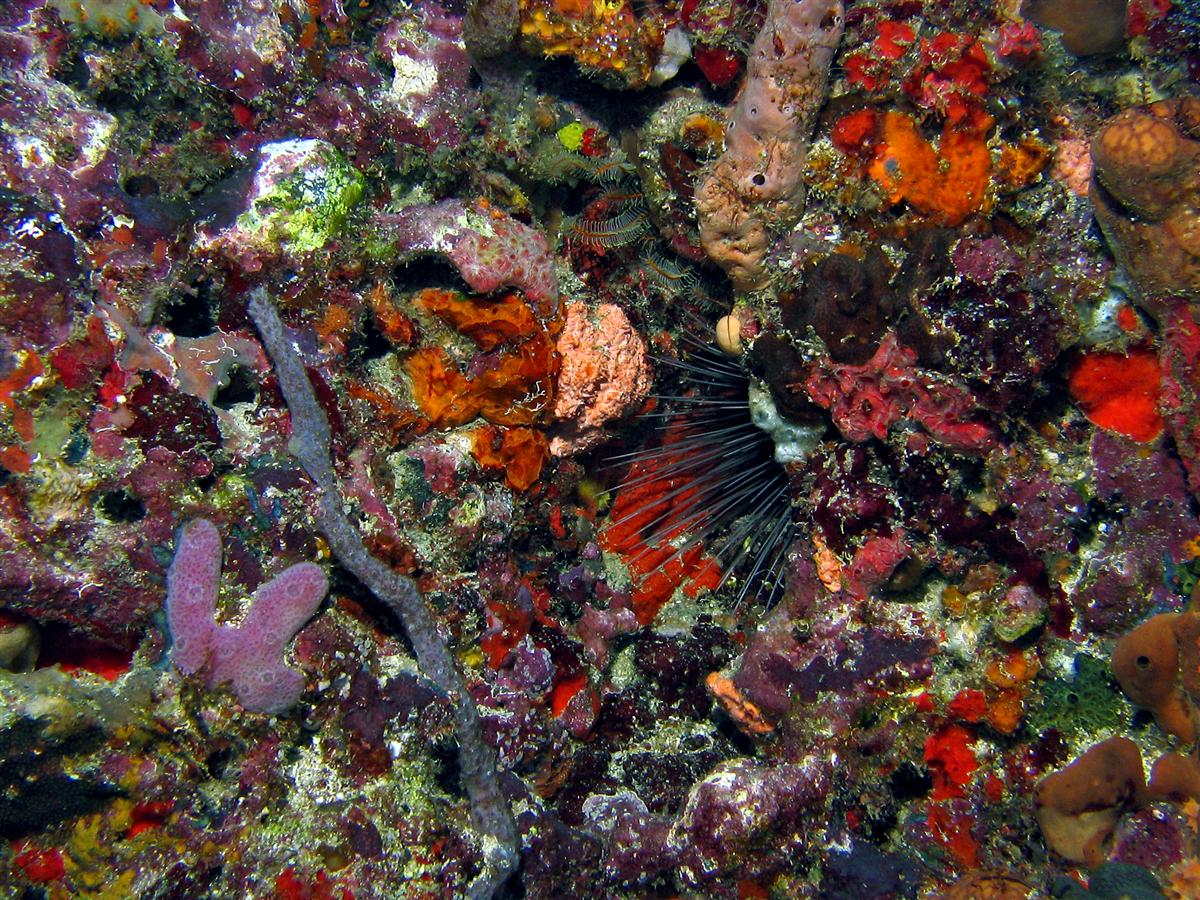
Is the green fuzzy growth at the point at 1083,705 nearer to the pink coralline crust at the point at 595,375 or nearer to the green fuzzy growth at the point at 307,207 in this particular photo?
the pink coralline crust at the point at 595,375

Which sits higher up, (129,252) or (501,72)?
(501,72)

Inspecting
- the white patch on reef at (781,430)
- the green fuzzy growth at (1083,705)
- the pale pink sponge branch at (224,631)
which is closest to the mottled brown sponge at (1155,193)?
the white patch on reef at (781,430)

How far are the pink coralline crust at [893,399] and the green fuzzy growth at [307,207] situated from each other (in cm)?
Result: 292

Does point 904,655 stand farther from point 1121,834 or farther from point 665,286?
point 665,286

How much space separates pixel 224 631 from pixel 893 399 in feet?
12.1

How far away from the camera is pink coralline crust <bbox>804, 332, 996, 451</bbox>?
3.59m

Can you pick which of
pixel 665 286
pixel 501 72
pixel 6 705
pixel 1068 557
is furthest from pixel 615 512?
pixel 6 705

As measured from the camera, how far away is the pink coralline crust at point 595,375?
4191 millimetres

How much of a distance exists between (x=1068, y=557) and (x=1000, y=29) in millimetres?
3012

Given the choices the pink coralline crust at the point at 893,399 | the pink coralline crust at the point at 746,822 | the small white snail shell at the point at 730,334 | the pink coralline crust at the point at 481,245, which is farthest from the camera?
the small white snail shell at the point at 730,334

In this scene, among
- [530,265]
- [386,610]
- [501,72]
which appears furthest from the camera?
[501,72]

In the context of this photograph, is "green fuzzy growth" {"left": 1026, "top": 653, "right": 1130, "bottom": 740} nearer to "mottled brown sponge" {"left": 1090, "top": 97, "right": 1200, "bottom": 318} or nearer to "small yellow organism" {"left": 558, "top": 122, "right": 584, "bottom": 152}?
"mottled brown sponge" {"left": 1090, "top": 97, "right": 1200, "bottom": 318}

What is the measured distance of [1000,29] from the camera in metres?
3.79

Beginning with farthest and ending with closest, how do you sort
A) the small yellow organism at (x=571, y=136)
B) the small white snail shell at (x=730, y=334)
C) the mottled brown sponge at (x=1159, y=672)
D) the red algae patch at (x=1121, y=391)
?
the small yellow organism at (x=571, y=136) → the small white snail shell at (x=730, y=334) → the red algae patch at (x=1121, y=391) → the mottled brown sponge at (x=1159, y=672)
